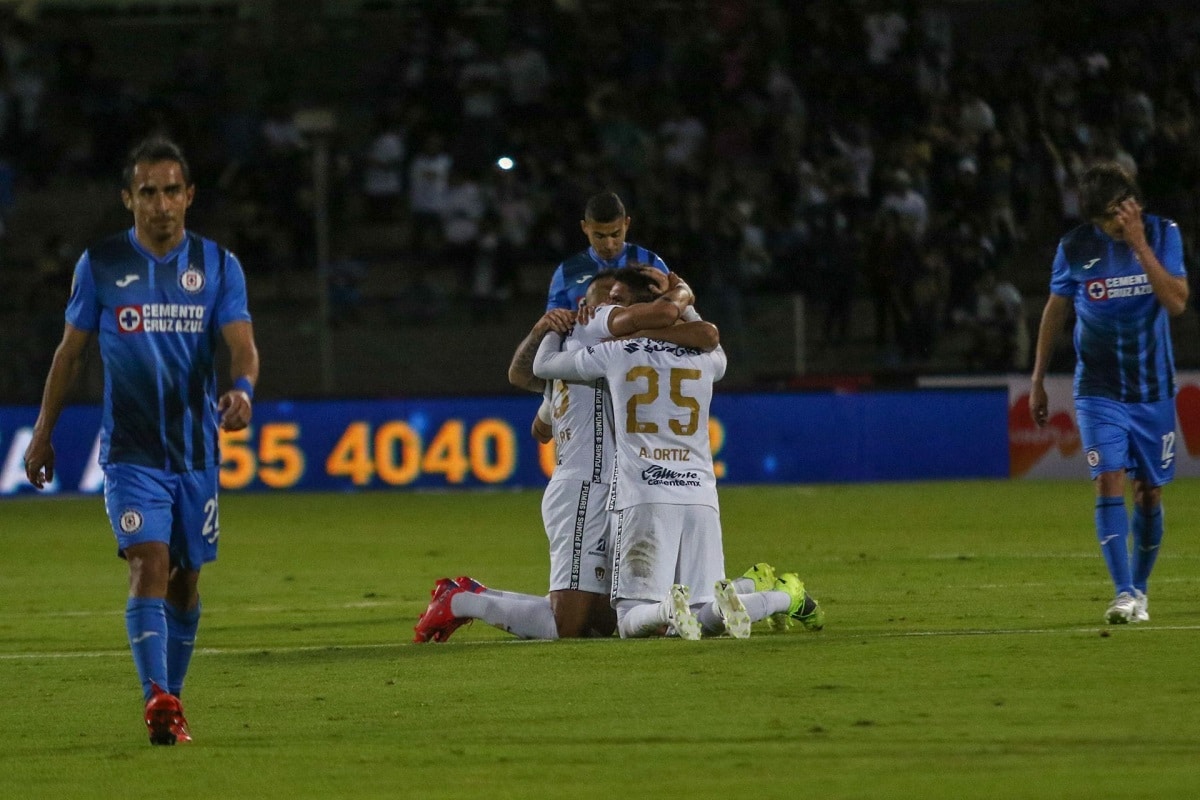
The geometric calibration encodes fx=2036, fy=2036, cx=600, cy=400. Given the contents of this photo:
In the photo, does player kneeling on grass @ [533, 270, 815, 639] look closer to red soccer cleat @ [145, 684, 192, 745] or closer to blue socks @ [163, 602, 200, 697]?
blue socks @ [163, 602, 200, 697]

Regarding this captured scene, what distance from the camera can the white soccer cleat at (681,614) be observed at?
8867 mm

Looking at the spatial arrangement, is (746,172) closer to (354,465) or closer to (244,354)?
(354,465)

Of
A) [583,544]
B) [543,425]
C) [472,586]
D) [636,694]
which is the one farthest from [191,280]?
[543,425]

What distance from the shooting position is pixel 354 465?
2105 centimetres

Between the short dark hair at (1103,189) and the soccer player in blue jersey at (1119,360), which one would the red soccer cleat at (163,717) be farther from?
the short dark hair at (1103,189)

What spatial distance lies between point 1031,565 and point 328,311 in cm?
1091

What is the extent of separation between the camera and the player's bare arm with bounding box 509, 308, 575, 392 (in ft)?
30.9

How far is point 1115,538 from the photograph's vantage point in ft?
31.8

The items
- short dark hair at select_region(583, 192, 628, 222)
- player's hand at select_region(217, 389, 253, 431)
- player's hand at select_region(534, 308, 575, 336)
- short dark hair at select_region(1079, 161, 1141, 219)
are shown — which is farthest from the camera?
short dark hair at select_region(583, 192, 628, 222)

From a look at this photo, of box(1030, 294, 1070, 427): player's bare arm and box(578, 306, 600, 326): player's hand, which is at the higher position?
box(578, 306, 600, 326): player's hand

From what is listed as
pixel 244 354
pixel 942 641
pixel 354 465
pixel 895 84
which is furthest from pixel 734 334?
pixel 244 354

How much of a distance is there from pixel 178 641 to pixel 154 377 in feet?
3.12

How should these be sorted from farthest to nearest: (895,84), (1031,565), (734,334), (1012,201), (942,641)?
(895,84) < (1012,201) < (734,334) < (1031,565) < (942,641)

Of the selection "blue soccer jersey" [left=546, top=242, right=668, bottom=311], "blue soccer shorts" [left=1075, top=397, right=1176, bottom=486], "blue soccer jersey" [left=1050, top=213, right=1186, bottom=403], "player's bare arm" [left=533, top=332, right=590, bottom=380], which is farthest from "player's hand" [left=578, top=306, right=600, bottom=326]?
"blue soccer shorts" [left=1075, top=397, right=1176, bottom=486]
